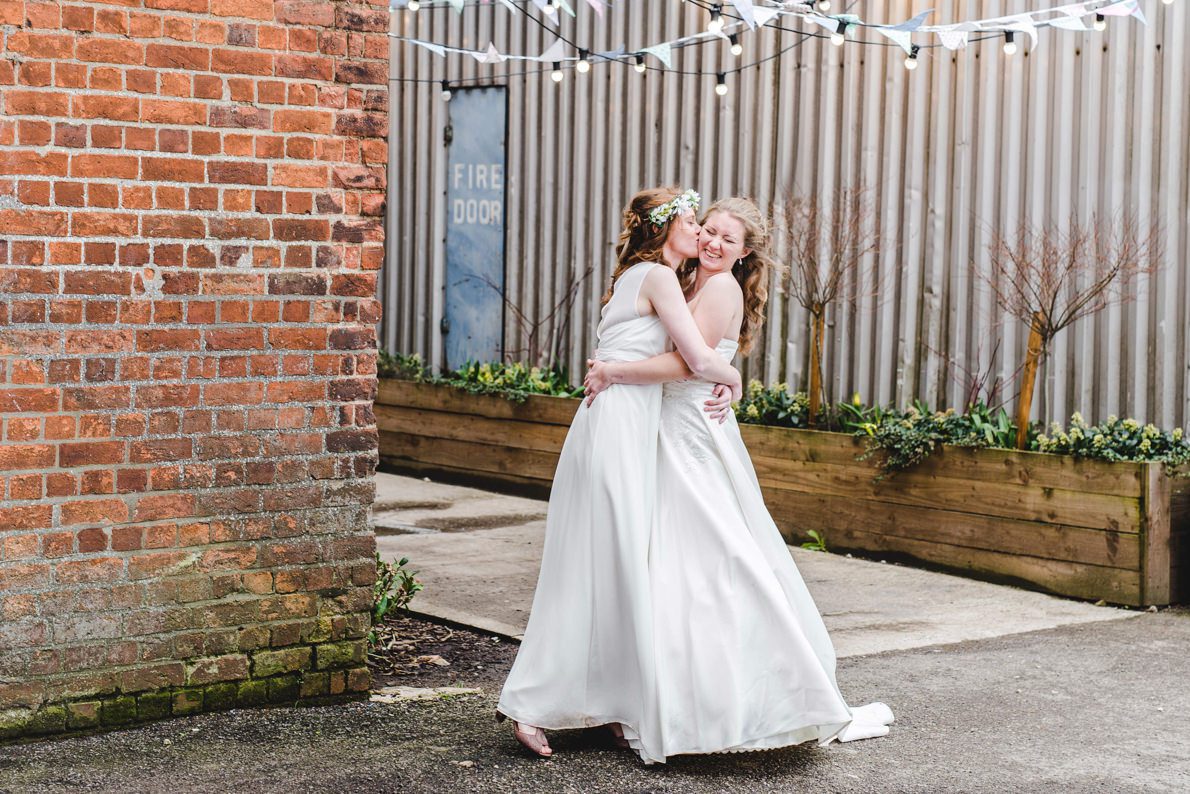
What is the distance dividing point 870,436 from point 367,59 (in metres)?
A: 4.18

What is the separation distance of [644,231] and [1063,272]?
4.02 m

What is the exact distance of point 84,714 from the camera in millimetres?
4660

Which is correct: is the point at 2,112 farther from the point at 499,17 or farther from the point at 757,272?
the point at 499,17

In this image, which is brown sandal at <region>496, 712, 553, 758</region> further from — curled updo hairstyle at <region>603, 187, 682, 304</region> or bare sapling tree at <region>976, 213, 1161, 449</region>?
bare sapling tree at <region>976, 213, 1161, 449</region>

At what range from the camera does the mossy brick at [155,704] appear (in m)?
4.78

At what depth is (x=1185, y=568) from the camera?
23.8 ft

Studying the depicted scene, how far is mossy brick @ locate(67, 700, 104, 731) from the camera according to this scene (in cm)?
464

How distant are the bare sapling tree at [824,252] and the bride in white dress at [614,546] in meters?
4.19

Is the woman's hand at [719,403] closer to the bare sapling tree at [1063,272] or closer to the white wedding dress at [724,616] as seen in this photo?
the white wedding dress at [724,616]

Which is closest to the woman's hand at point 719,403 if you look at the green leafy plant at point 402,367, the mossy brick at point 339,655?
the mossy brick at point 339,655

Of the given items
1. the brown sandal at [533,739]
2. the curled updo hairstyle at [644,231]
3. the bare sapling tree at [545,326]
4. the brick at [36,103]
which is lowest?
the brown sandal at [533,739]

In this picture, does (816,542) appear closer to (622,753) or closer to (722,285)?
(722,285)

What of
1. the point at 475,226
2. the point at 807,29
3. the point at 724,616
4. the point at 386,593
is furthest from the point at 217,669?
the point at 475,226

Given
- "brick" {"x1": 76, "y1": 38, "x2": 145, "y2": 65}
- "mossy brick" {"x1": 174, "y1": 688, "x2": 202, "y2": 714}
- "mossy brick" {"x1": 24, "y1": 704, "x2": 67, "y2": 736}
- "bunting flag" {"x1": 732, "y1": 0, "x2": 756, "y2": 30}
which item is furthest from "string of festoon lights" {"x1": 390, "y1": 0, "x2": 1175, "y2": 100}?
"mossy brick" {"x1": 24, "y1": 704, "x2": 67, "y2": 736}
